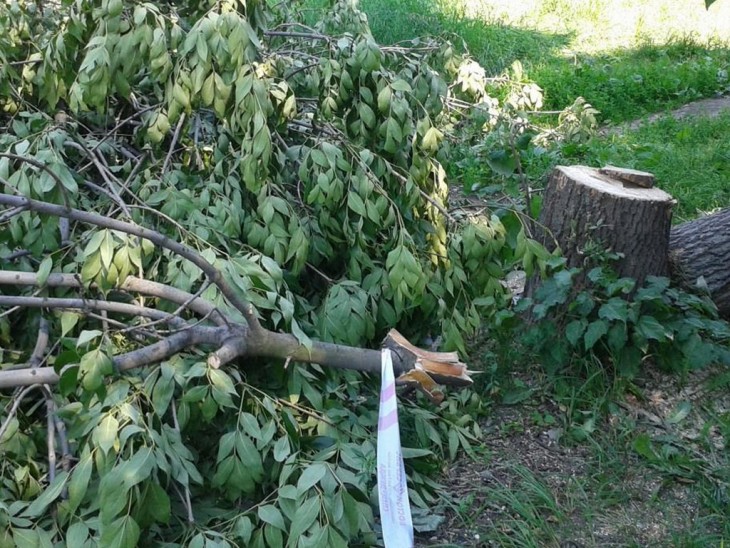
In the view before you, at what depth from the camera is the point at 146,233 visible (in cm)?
260

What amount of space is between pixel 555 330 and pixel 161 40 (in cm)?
200

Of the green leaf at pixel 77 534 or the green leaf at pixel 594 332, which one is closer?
the green leaf at pixel 77 534

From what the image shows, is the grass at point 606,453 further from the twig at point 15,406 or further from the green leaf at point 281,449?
the twig at point 15,406

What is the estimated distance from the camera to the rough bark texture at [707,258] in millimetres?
3953

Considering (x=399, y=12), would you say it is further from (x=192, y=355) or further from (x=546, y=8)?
(x=192, y=355)

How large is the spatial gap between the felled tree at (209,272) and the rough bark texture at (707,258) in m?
0.86

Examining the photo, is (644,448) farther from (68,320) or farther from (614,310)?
(68,320)

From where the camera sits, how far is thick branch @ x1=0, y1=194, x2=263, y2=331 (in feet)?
7.86

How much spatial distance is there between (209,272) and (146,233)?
23 centimetres

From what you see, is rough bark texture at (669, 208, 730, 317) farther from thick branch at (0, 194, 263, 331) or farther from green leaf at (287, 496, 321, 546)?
green leaf at (287, 496, 321, 546)

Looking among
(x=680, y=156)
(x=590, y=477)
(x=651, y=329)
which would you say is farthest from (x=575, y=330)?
(x=680, y=156)

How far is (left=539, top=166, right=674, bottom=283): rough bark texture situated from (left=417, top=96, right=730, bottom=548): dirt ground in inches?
19.6

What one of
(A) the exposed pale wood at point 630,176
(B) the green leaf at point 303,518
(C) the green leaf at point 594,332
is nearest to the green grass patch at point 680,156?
(A) the exposed pale wood at point 630,176

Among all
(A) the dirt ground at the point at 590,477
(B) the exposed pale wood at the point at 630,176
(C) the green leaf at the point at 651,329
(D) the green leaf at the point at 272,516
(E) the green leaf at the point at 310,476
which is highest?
(B) the exposed pale wood at the point at 630,176
